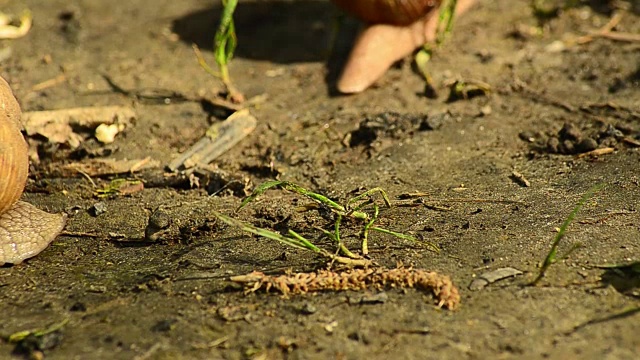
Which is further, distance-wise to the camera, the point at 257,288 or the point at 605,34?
the point at 605,34

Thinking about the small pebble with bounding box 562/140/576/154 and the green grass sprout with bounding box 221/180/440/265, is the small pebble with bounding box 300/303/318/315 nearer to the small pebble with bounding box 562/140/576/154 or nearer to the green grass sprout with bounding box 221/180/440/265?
the green grass sprout with bounding box 221/180/440/265

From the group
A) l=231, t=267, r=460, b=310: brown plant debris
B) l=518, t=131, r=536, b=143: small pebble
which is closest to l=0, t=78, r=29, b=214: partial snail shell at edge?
l=231, t=267, r=460, b=310: brown plant debris

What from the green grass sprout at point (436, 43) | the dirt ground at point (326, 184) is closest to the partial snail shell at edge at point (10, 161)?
the dirt ground at point (326, 184)

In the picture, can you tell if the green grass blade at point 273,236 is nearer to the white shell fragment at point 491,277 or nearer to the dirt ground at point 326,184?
the dirt ground at point 326,184

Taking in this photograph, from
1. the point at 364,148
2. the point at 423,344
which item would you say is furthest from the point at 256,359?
the point at 364,148

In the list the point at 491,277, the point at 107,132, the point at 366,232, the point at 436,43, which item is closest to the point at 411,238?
the point at 366,232

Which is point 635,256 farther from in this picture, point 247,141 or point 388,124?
point 247,141

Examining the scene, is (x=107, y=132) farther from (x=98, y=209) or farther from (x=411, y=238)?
(x=411, y=238)

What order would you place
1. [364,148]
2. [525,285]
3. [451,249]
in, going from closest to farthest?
[525,285], [451,249], [364,148]
